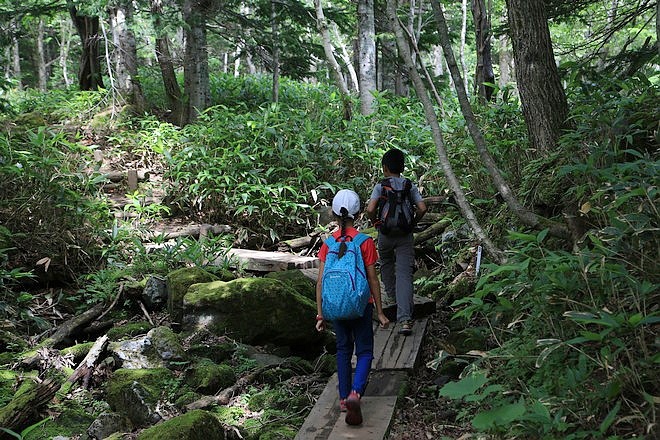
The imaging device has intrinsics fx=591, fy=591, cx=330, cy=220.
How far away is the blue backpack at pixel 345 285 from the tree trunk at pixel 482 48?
7.01 metres

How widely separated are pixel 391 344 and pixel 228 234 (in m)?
5.10

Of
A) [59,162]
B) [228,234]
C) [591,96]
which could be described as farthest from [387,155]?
[59,162]

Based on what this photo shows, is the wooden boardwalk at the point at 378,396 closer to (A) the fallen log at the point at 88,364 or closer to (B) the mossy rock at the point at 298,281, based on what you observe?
(B) the mossy rock at the point at 298,281

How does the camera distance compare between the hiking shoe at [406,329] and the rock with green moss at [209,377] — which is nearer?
the rock with green moss at [209,377]

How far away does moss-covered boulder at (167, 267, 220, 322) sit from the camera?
23.6 feet

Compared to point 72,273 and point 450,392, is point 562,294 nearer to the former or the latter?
A: point 450,392

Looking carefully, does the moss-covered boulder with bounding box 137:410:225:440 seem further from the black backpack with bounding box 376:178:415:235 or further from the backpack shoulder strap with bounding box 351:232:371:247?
the black backpack with bounding box 376:178:415:235

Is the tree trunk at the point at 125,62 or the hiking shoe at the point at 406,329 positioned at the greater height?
the tree trunk at the point at 125,62

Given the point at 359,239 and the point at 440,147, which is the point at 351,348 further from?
the point at 440,147

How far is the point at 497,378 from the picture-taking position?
13.2 ft

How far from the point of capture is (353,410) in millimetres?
4418

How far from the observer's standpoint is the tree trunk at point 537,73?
22.5 feet

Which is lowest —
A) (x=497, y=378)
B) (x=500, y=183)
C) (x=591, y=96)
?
(x=497, y=378)

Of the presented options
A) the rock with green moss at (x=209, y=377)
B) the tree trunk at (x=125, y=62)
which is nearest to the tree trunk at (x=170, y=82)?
the tree trunk at (x=125, y=62)
